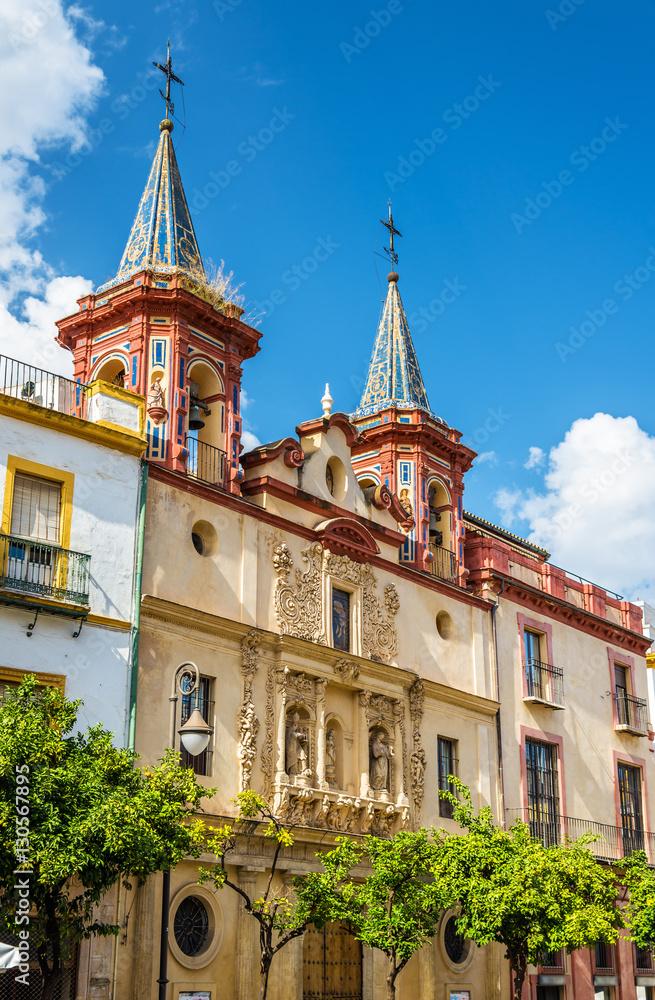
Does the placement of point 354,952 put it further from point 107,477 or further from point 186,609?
point 107,477

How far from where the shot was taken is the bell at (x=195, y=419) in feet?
92.9

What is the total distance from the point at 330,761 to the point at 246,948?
4872mm

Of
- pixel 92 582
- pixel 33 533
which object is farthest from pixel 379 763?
pixel 33 533

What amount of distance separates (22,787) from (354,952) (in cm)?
1355

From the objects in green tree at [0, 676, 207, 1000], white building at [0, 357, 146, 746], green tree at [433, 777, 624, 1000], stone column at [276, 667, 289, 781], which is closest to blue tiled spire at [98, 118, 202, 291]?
white building at [0, 357, 146, 746]

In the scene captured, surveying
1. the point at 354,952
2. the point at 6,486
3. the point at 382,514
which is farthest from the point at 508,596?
the point at 6,486

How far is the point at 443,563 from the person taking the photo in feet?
114

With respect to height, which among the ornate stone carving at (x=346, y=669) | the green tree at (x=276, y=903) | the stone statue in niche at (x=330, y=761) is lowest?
the green tree at (x=276, y=903)

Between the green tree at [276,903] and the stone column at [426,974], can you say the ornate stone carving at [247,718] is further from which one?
the stone column at [426,974]

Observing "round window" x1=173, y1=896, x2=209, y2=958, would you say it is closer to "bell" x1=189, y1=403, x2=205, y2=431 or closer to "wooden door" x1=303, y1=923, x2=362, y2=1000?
"wooden door" x1=303, y1=923, x2=362, y2=1000

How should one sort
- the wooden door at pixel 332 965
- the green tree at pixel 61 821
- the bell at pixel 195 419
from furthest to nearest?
1. the bell at pixel 195 419
2. the wooden door at pixel 332 965
3. the green tree at pixel 61 821

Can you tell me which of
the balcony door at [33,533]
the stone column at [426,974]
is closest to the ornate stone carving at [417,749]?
the stone column at [426,974]

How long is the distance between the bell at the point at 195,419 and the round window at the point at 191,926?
10.5 meters

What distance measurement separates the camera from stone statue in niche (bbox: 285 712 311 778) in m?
26.8
